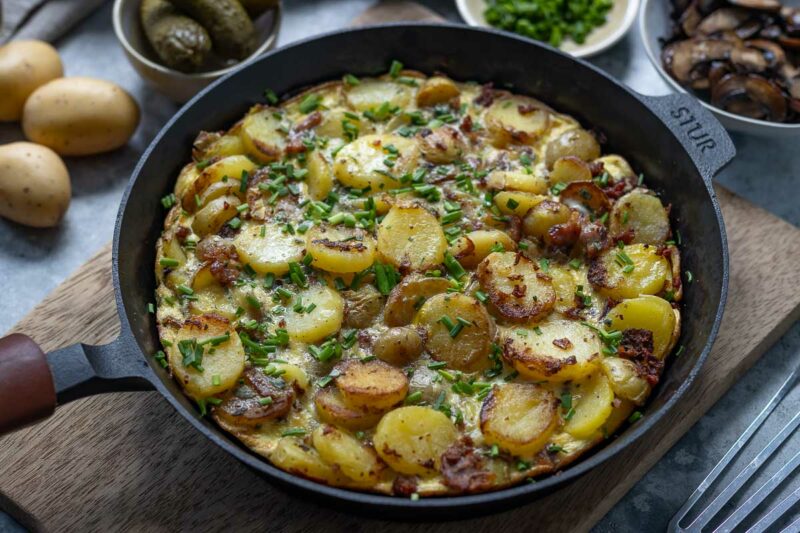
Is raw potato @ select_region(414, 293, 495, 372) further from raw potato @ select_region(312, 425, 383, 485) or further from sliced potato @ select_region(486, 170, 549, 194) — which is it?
sliced potato @ select_region(486, 170, 549, 194)

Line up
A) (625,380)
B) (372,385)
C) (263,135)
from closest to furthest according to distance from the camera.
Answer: (372,385), (625,380), (263,135)

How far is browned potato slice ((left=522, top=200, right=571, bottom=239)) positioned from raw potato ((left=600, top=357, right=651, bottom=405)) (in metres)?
0.56

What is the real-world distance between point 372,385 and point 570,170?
4.10 feet

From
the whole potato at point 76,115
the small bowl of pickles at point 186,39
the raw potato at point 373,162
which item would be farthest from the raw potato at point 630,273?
the whole potato at point 76,115

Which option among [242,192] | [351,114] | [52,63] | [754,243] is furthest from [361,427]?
[52,63]

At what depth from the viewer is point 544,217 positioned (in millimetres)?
3148

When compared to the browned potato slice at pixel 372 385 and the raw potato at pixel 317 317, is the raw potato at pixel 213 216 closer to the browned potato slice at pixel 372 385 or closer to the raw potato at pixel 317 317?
the raw potato at pixel 317 317

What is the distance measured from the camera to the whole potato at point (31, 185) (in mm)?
3682

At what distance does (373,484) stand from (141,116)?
8.27 ft

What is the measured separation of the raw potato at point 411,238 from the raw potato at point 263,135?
2.03 feet

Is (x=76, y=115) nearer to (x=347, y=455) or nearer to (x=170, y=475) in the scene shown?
(x=170, y=475)

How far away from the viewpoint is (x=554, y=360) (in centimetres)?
280

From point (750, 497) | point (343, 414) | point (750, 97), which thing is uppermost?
point (750, 97)

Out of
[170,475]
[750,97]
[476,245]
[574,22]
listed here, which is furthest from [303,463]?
[574,22]
